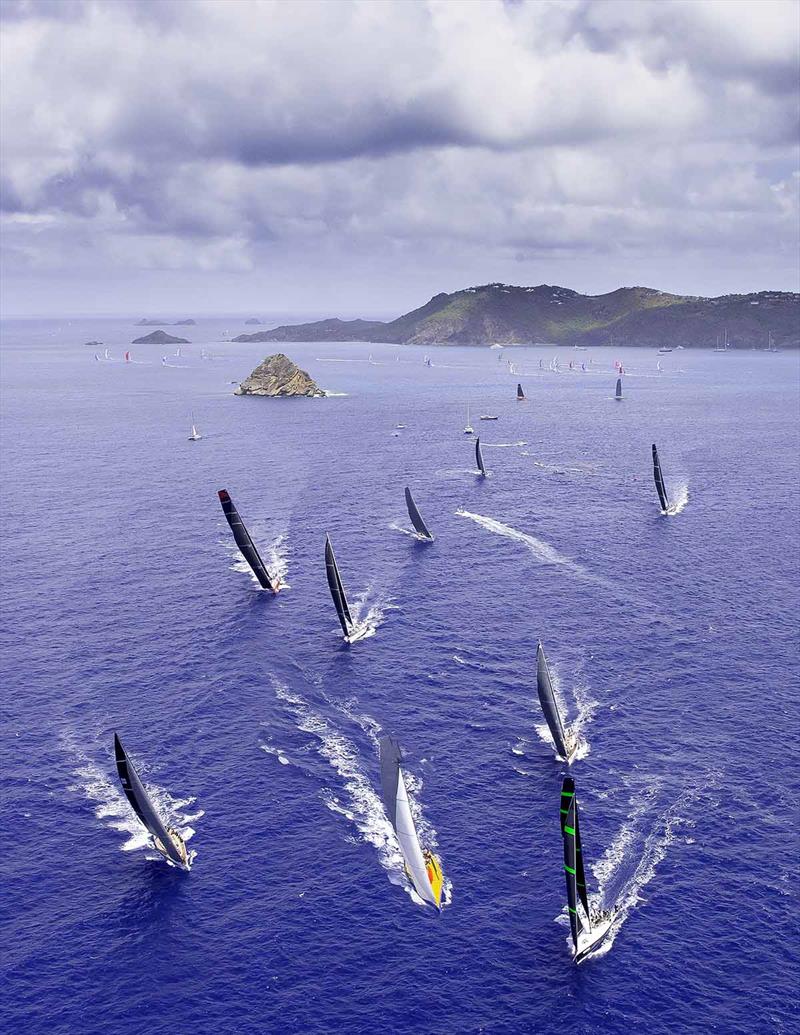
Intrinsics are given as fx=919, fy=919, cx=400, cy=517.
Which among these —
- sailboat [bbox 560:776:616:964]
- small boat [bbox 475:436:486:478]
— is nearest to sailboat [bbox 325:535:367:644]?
sailboat [bbox 560:776:616:964]

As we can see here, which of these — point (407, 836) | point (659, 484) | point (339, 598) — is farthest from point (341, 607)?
point (659, 484)

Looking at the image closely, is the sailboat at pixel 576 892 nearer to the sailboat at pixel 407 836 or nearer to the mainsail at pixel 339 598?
the sailboat at pixel 407 836

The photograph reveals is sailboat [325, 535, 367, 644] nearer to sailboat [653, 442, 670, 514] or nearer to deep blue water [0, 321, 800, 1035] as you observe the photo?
deep blue water [0, 321, 800, 1035]

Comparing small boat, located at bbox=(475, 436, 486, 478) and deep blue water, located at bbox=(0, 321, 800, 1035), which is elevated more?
small boat, located at bbox=(475, 436, 486, 478)

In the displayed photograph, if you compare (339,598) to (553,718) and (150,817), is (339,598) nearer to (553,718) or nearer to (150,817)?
(553,718)

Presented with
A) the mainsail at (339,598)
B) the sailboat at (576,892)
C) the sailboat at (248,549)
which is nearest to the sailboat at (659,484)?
the sailboat at (248,549)

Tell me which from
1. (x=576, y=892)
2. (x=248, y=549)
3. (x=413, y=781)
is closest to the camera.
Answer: (x=576, y=892)
